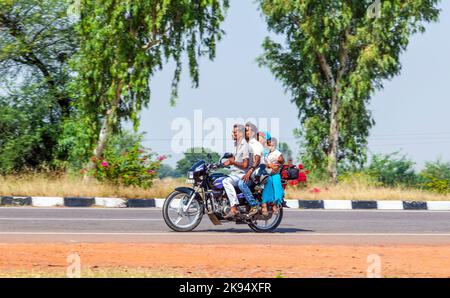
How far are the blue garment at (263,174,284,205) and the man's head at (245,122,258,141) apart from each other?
2.35 feet

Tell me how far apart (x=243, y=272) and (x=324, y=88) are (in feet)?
70.0

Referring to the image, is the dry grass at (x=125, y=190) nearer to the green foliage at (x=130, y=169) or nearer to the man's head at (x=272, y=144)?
the green foliage at (x=130, y=169)

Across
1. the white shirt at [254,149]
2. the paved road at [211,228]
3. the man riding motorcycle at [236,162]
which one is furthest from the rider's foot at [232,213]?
the white shirt at [254,149]

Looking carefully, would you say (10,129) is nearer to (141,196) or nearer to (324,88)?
(141,196)

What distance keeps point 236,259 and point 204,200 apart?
3.16 m

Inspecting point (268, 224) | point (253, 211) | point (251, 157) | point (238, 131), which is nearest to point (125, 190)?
point (268, 224)

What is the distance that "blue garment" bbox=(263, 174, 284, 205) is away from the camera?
1313cm

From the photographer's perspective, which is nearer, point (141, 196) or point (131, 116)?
point (141, 196)

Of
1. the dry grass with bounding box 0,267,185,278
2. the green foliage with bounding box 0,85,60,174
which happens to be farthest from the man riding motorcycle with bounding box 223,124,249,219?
the green foliage with bounding box 0,85,60,174

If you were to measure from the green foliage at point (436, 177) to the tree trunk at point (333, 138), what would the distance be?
293 centimetres

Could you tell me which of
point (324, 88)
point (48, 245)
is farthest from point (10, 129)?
point (48, 245)

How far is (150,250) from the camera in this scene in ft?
34.2
